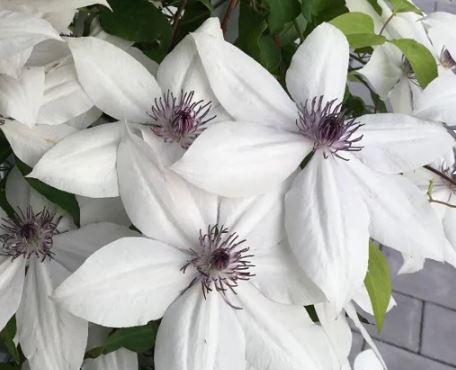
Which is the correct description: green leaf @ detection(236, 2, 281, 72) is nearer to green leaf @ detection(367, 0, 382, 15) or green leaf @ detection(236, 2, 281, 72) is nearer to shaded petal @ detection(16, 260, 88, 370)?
green leaf @ detection(367, 0, 382, 15)

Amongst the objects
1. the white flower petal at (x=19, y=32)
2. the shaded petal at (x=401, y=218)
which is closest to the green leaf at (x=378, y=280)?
the shaded petal at (x=401, y=218)

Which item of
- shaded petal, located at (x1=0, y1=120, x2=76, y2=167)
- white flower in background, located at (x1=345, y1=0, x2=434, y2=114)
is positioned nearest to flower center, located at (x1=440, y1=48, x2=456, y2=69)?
white flower in background, located at (x1=345, y1=0, x2=434, y2=114)

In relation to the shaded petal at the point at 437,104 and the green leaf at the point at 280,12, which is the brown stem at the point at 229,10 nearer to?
the green leaf at the point at 280,12

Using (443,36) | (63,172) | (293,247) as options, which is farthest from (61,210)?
(443,36)

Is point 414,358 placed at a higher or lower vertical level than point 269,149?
lower

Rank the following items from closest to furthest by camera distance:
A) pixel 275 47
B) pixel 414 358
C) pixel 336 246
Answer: pixel 336 246 → pixel 275 47 → pixel 414 358

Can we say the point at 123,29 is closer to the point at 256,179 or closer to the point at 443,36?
the point at 256,179
